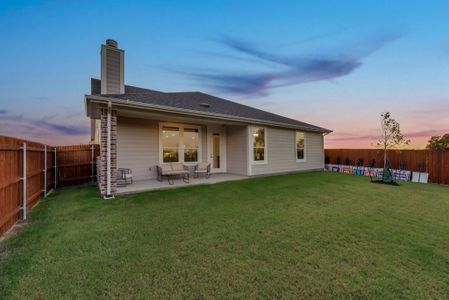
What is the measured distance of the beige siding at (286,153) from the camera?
36.5 feet

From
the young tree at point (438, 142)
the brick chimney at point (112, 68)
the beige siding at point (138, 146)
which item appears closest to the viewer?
the beige siding at point (138, 146)

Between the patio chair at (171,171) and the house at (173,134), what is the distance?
1.68 feet

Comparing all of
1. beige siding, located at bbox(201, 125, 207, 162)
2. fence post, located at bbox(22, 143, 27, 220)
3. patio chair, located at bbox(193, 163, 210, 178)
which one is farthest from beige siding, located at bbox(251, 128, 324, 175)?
fence post, located at bbox(22, 143, 27, 220)

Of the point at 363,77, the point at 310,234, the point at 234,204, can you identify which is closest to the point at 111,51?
the point at 234,204

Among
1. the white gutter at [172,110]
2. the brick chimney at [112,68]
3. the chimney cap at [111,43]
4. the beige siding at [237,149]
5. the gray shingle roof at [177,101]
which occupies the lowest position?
the beige siding at [237,149]

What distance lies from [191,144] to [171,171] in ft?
7.30

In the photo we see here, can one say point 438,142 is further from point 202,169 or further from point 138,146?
point 138,146

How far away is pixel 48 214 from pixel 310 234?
19.0 ft

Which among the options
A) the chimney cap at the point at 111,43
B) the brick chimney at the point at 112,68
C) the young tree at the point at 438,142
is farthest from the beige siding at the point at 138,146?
the young tree at the point at 438,142

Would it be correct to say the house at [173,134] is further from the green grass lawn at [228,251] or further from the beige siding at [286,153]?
the green grass lawn at [228,251]

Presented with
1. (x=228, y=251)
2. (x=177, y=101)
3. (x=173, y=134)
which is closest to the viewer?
(x=228, y=251)

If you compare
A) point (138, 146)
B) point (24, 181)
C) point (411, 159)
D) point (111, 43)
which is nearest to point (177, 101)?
point (138, 146)

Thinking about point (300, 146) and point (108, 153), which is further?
point (300, 146)

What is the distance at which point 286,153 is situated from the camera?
478 inches
